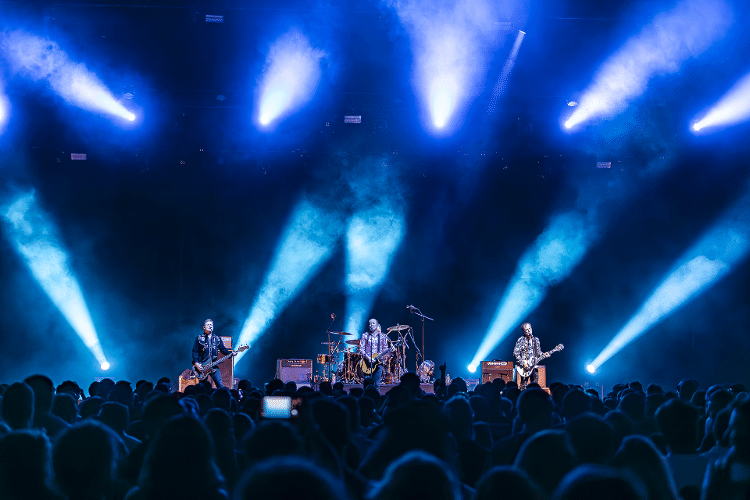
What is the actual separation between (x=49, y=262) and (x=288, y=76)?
289 inches

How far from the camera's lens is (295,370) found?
14.6 metres

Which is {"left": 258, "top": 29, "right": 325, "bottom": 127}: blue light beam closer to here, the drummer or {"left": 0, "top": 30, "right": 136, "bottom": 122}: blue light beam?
{"left": 0, "top": 30, "right": 136, "bottom": 122}: blue light beam

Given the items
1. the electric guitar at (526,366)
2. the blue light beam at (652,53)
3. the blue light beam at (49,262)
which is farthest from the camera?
the blue light beam at (49,262)

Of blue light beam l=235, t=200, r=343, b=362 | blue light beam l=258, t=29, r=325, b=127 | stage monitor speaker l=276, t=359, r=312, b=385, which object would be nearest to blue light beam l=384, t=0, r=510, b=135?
blue light beam l=258, t=29, r=325, b=127

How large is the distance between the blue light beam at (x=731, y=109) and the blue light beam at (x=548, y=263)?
134 inches

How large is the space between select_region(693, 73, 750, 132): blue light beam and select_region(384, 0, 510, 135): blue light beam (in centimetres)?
528

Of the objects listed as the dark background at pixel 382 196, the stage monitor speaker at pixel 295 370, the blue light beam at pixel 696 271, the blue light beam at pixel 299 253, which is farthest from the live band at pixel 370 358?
the blue light beam at pixel 696 271

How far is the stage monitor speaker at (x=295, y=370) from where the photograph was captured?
14.5 m

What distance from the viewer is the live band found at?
12602mm

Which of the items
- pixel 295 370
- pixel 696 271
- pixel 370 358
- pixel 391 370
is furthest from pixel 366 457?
pixel 696 271

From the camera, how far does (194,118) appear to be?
14.8m

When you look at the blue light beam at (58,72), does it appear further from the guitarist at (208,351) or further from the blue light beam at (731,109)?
the blue light beam at (731,109)

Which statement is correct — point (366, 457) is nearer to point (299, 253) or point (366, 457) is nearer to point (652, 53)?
point (652, 53)

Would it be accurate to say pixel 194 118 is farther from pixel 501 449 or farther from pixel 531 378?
pixel 501 449
